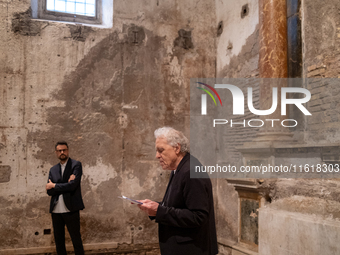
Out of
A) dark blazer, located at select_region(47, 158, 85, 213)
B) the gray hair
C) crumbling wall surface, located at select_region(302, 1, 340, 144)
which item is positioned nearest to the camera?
the gray hair

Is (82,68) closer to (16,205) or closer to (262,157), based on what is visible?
(16,205)

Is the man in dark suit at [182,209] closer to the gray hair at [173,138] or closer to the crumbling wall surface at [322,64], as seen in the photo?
the gray hair at [173,138]

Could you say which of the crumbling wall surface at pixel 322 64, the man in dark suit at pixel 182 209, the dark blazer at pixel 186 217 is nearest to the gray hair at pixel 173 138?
the man in dark suit at pixel 182 209

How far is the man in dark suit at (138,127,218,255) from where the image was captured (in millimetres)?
2254

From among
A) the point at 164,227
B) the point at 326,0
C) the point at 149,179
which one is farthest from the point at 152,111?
the point at 164,227

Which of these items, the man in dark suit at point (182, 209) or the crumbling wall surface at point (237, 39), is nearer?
the man in dark suit at point (182, 209)

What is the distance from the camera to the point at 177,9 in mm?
6816

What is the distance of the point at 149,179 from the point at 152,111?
129 centimetres

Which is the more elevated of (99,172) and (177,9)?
(177,9)

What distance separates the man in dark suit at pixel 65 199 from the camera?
176 inches

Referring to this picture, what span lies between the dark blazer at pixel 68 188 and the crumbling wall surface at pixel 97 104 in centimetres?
142

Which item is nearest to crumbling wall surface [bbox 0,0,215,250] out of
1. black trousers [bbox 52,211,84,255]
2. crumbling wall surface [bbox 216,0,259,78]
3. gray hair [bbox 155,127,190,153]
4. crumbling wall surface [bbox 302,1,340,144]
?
crumbling wall surface [bbox 216,0,259,78]

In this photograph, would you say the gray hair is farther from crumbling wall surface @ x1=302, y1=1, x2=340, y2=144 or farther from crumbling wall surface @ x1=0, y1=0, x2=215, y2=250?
crumbling wall surface @ x1=0, y1=0, x2=215, y2=250

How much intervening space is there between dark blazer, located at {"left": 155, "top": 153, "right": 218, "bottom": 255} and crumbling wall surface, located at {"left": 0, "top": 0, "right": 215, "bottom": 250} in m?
3.97
